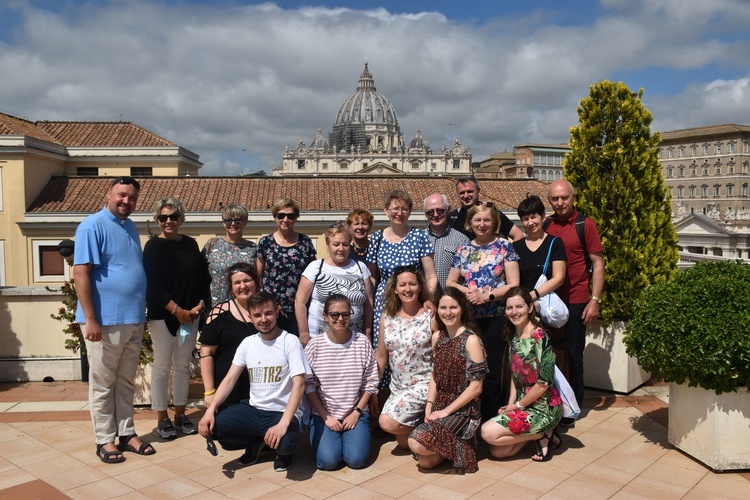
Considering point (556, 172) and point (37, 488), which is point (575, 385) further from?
point (556, 172)

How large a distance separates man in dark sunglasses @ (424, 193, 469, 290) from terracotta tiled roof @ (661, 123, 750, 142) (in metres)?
80.9

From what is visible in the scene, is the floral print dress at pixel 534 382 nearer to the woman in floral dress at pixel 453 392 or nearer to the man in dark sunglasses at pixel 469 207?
the woman in floral dress at pixel 453 392

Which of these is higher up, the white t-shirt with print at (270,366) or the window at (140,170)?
the window at (140,170)

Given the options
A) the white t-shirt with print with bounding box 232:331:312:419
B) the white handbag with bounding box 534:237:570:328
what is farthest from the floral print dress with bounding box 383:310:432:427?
the white handbag with bounding box 534:237:570:328

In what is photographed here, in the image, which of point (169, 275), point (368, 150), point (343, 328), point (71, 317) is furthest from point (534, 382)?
point (368, 150)

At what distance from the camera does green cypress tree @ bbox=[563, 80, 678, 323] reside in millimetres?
5977

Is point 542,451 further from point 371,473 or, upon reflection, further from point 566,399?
point 371,473

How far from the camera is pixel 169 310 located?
15.6ft

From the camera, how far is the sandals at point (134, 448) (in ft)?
14.8

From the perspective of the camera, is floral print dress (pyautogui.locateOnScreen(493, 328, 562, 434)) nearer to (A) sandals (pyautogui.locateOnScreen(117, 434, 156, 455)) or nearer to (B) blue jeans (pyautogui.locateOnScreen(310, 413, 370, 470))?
(B) blue jeans (pyautogui.locateOnScreen(310, 413, 370, 470))

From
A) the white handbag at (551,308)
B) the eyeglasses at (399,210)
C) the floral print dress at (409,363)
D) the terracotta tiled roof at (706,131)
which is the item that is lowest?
the floral print dress at (409,363)

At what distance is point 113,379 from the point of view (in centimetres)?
449

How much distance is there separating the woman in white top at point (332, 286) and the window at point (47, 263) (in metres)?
22.9

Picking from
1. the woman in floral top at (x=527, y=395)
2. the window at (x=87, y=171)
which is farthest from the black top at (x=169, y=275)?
the window at (x=87, y=171)
